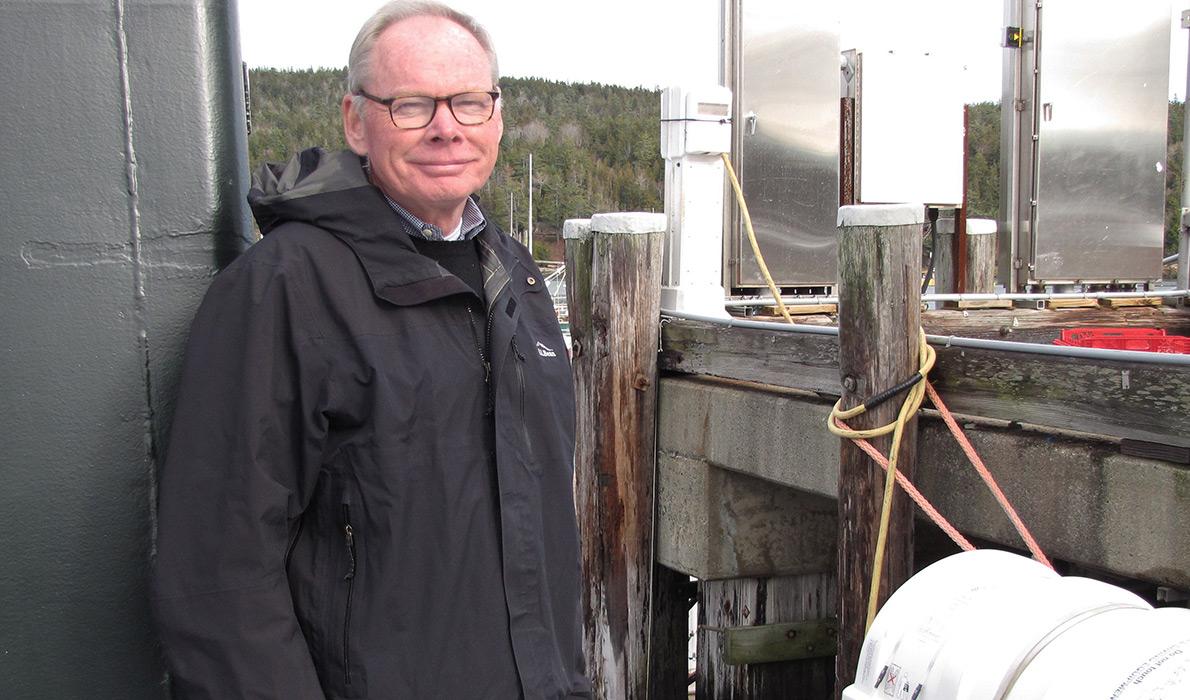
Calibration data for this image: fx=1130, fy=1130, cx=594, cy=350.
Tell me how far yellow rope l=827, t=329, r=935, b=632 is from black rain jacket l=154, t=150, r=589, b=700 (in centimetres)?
181

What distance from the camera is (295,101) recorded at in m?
86.9

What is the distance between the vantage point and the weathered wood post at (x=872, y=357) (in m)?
3.56

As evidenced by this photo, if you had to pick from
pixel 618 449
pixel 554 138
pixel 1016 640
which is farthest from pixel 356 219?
pixel 554 138

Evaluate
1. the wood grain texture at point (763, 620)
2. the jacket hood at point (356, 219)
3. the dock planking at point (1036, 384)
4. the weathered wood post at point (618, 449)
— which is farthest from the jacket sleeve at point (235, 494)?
the wood grain texture at point (763, 620)

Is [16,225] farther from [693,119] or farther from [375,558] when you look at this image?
[693,119]

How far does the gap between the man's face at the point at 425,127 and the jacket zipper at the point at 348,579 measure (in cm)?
57

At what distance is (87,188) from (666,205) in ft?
14.6

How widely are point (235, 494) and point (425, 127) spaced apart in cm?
68

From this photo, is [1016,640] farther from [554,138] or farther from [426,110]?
[554,138]

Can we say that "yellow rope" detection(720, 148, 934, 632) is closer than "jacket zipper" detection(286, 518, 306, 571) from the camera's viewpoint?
No

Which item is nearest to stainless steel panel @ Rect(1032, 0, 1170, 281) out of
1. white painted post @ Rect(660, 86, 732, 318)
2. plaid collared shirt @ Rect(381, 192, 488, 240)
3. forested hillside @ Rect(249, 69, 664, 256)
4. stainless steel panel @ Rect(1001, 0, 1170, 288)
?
stainless steel panel @ Rect(1001, 0, 1170, 288)

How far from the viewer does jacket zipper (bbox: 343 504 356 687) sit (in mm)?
1720

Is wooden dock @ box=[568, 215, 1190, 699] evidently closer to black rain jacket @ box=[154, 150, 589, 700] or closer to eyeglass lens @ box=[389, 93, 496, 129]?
black rain jacket @ box=[154, 150, 589, 700]

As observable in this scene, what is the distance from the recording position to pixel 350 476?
1.72 m
